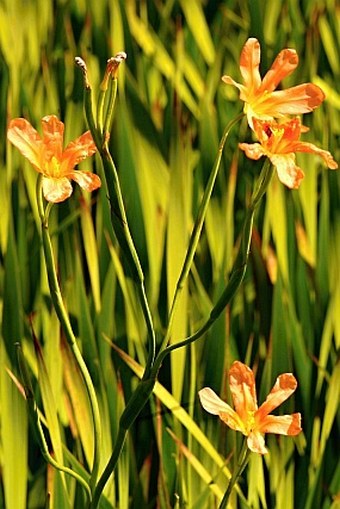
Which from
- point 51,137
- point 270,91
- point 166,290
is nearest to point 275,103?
point 270,91

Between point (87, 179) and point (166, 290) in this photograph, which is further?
point (166, 290)

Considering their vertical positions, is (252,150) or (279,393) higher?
(252,150)

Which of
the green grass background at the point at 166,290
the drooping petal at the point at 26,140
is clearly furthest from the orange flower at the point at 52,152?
the green grass background at the point at 166,290

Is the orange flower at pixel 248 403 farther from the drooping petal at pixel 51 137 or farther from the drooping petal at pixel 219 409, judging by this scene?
the drooping petal at pixel 51 137

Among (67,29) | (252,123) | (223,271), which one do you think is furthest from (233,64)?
(252,123)

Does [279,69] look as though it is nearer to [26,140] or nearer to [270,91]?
[270,91]
